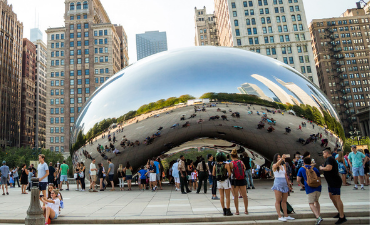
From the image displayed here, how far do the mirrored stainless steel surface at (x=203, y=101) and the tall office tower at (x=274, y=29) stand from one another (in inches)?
2555

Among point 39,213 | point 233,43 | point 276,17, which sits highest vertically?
point 276,17

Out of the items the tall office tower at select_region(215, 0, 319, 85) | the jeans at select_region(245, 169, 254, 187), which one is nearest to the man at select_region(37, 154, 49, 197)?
the jeans at select_region(245, 169, 254, 187)

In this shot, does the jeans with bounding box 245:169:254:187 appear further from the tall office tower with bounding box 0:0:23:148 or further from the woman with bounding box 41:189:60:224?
the tall office tower with bounding box 0:0:23:148

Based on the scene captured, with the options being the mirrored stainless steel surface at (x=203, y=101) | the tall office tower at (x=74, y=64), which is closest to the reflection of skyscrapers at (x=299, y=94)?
the mirrored stainless steel surface at (x=203, y=101)

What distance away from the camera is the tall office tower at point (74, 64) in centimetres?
8169

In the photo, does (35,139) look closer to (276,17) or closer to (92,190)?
(276,17)

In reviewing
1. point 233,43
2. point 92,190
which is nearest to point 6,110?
point 233,43

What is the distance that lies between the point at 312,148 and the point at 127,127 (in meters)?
7.96

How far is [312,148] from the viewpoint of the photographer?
12398 mm

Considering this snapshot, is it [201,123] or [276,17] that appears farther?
[276,17]

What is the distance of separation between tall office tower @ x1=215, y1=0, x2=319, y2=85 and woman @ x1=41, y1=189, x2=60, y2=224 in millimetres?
72057

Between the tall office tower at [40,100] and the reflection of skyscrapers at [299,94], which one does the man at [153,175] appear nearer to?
the reflection of skyscrapers at [299,94]

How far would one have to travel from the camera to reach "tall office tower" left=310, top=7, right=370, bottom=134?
103188 mm

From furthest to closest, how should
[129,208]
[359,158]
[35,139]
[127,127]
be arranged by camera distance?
[35,139]
[127,127]
[359,158]
[129,208]
